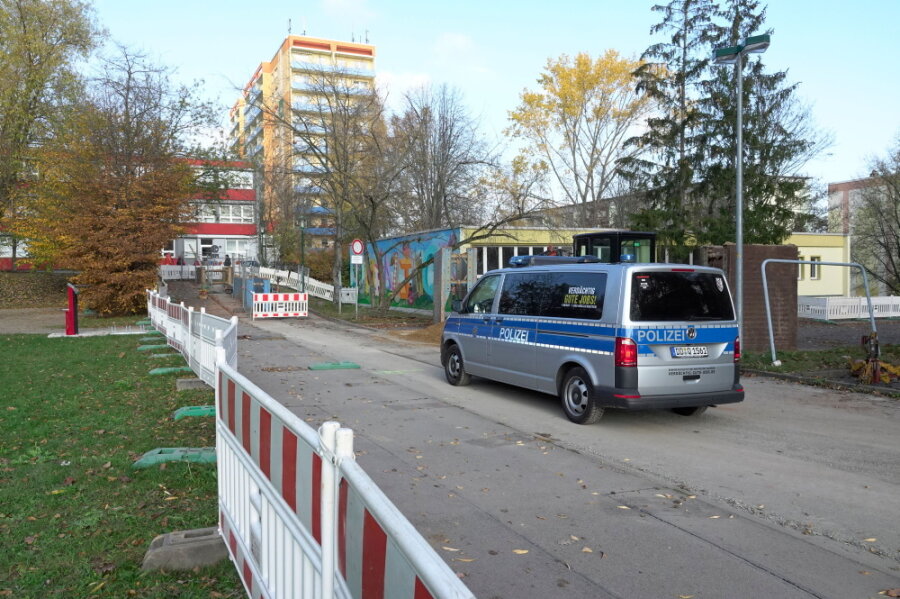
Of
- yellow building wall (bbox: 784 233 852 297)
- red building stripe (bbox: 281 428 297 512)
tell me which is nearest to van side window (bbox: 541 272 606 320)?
red building stripe (bbox: 281 428 297 512)

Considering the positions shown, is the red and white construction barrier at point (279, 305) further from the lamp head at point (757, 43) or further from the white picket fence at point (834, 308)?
the white picket fence at point (834, 308)

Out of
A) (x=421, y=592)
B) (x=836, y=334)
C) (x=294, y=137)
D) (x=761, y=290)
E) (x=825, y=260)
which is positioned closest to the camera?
(x=421, y=592)

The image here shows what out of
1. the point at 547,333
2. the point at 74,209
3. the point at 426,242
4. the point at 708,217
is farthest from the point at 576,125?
the point at 547,333

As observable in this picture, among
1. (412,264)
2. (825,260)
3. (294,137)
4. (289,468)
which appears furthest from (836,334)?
(289,468)

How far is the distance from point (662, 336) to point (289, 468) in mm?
6082

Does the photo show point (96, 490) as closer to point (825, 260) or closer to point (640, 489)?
point (640, 489)

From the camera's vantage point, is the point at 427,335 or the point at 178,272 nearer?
the point at 427,335

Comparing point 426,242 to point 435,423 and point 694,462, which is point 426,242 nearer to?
point 435,423

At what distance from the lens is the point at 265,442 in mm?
3262

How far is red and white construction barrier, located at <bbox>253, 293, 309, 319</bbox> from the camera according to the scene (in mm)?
25903

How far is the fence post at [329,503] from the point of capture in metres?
2.25

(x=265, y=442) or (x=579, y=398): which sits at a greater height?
(x=265, y=442)

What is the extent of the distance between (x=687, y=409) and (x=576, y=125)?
37.5 meters

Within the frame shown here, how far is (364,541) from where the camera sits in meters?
2.01
